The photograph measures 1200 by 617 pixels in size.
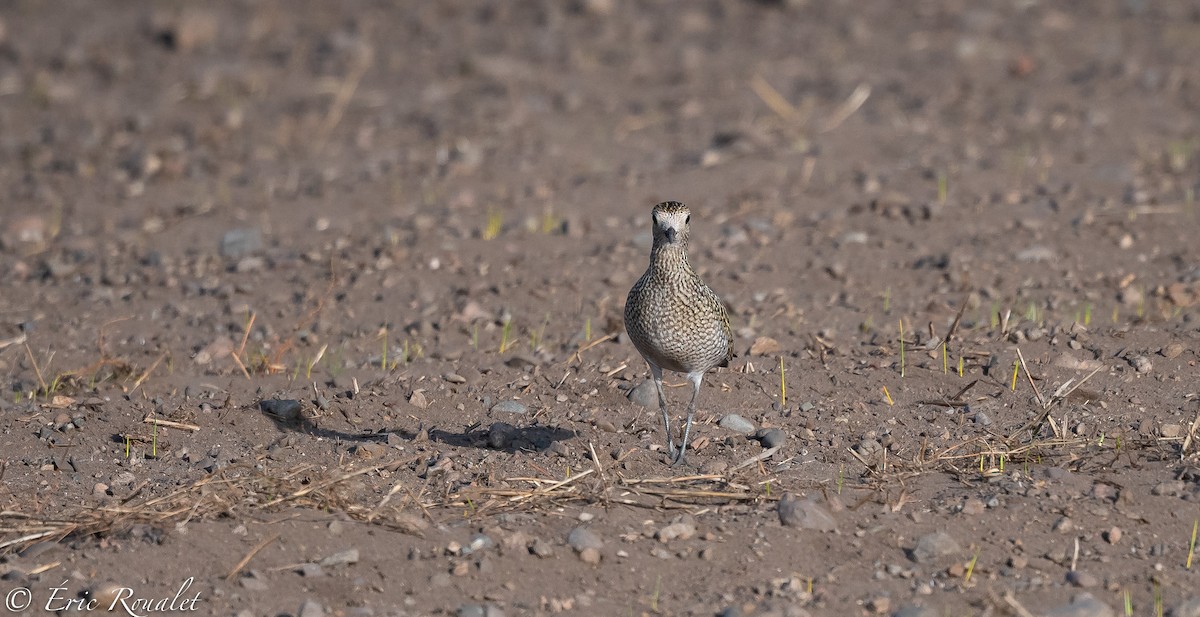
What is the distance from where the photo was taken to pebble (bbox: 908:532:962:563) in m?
5.11

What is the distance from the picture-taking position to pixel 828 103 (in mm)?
11961

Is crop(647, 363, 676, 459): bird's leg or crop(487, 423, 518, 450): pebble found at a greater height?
crop(647, 363, 676, 459): bird's leg

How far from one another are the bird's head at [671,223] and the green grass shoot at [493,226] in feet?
12.3

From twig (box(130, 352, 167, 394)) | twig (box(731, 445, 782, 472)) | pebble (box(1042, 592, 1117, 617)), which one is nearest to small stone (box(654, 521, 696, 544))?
twig (box(731, 445, 782, 472))

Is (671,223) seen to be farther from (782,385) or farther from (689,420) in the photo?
(782,385)

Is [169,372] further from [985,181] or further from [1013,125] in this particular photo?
[1013,125]

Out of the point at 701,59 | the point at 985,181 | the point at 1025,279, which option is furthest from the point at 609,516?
the point at 701,59

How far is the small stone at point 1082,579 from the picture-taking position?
488 centimetres

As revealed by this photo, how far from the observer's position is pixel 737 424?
20.7 ft

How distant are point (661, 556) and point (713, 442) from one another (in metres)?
1.10

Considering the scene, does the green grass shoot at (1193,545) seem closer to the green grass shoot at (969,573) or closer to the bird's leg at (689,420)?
the green grass shoot at (969,573)

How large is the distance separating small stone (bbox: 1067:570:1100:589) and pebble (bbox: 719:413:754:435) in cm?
170

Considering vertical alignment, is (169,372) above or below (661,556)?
below

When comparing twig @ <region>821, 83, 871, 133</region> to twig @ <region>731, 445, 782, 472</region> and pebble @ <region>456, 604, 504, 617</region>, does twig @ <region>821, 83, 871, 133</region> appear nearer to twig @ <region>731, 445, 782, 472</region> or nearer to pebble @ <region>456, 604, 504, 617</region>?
twig @ <region>731, 445, 782, 472</region>
